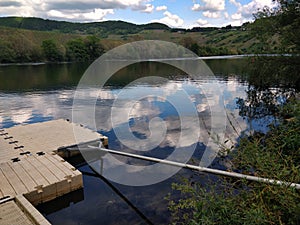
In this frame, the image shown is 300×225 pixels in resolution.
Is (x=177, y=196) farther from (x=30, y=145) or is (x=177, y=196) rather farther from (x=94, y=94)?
(x=94, y=94)

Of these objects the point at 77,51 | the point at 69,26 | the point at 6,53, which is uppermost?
the point at 69,26

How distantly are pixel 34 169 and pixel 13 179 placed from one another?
71cm

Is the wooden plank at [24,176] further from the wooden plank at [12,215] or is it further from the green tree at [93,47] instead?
the green tree at [93,47]

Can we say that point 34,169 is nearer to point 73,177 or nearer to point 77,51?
point 73,177

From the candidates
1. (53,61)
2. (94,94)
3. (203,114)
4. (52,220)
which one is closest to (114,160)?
(52,220)

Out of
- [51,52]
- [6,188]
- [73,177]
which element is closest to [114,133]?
[73,177]

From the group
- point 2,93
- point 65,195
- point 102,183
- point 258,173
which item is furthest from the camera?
point 2,93

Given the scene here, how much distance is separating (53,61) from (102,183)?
83.6 meters

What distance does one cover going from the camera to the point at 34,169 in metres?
7.88

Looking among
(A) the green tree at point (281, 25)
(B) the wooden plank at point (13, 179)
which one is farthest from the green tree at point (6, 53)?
(B) the wooden plank at point (13, 179)

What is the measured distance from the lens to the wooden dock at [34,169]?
612cm

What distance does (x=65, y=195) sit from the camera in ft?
Result: 24.3

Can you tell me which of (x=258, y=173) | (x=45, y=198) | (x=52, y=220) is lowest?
(x=52, y=220)

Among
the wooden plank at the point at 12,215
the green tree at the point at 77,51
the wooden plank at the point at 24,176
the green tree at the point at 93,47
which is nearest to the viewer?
the wooden plank at the point at 12,215
